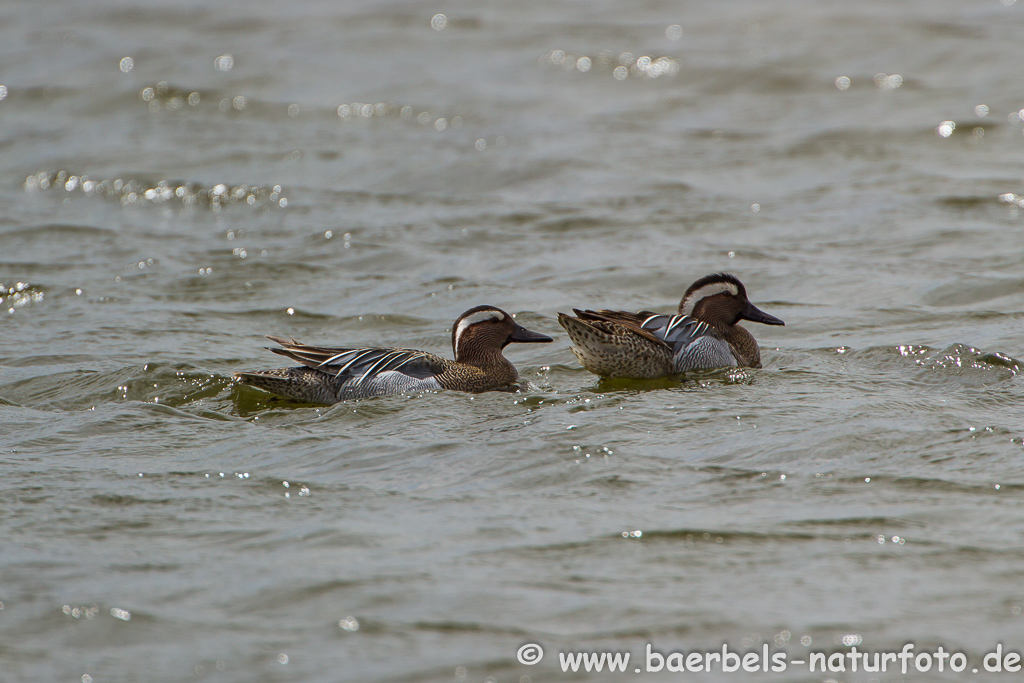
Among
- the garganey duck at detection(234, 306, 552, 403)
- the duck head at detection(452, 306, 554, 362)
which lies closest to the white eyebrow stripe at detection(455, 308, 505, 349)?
the duck head at detection(452, 306, 554, 362)

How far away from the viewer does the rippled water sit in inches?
183

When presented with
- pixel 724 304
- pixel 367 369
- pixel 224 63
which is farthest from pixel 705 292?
pixel 224 63

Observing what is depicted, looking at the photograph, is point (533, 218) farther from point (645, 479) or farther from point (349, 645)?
point (349, 645)

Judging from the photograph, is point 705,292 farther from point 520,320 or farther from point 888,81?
point 888,81

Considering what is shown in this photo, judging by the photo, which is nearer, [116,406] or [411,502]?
[411,502]

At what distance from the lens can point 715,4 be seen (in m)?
21.7

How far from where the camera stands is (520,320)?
32.3 feet

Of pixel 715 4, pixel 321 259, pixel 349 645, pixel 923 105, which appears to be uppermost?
pixel 715 4

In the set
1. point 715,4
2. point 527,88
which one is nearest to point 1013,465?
point 527,88

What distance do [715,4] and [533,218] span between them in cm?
1057
